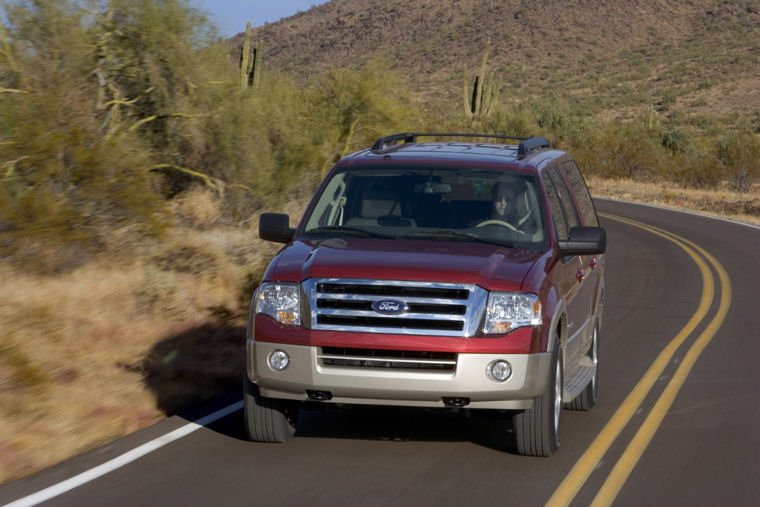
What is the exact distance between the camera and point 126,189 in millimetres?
13195

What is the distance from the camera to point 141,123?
53.4 feet

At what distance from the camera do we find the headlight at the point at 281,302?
6.33 meters

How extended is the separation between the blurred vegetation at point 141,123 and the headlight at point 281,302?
6.48m

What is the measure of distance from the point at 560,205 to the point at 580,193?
47.9 inches

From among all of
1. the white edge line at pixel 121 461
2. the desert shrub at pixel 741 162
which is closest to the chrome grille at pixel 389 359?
the white edge line at pixel 121 461

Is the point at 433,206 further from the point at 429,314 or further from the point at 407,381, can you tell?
the point at 407,381

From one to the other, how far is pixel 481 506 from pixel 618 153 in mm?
44285

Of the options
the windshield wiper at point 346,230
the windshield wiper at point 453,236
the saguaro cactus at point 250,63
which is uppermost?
the saguaro cactus at point 250,63

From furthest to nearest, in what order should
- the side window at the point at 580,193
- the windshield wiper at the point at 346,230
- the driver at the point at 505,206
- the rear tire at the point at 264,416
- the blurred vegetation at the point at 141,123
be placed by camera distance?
the blurred vegetation at the point at 141,123
the side window at the point at 580,193
the driver at the point at 505,206
the windshield wiper at the point at 346,230
the rear tire at the point at 264,416

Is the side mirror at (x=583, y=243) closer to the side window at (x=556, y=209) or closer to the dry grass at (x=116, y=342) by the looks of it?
the side window at (x=556, y=209)

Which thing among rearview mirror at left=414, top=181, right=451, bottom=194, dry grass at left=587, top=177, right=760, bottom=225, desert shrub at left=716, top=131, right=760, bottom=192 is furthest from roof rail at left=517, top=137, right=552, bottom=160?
desert shrub at left=716, top=131, right=760, bottom=192

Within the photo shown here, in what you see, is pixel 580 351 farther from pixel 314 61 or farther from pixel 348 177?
pixel 314 61

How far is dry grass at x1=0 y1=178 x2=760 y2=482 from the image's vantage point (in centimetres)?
730

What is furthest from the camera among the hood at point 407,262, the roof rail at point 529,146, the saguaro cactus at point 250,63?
the saguaro cactus at point 250,63
